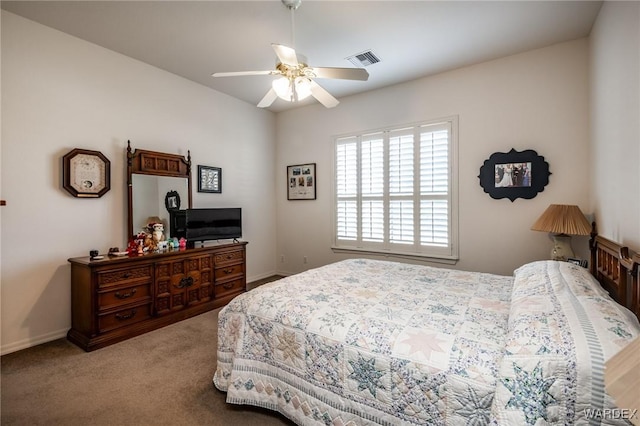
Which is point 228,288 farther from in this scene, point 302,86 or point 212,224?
point 302,86

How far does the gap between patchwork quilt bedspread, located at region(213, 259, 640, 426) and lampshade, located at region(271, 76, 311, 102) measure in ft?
5.04

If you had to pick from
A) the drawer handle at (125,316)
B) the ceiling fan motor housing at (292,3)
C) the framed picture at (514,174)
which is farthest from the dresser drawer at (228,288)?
the framed picture at (514,174)

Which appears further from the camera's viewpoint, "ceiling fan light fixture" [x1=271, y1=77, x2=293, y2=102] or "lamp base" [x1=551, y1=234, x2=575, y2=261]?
"lamp base" [x1=551, y1=234, x2=575, y2=261]

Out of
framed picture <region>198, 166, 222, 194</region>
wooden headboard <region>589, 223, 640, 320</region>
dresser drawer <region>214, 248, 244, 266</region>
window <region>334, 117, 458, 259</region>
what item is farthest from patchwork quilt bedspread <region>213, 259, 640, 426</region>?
framed picture <region>198, 166, 222, 194</region>

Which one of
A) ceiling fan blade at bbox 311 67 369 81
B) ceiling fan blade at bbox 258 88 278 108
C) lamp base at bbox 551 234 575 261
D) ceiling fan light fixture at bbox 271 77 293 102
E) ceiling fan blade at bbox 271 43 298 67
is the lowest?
lamp base at bbox 551 234 575 261

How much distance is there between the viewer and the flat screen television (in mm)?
3678

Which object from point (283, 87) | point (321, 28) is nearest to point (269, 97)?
point (283, 87)

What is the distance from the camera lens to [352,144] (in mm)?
4551

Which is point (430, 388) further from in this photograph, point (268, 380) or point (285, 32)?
point (285, 32)

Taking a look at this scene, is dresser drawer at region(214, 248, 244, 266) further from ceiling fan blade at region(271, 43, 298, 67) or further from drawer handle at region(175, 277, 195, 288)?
ceiling fan blade at region(271, 43, 298, 67)

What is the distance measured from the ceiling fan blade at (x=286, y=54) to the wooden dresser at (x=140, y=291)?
2.35 meters

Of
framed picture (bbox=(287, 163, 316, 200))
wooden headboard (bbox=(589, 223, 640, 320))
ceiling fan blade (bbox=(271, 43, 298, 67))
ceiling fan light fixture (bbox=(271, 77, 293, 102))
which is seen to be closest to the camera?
wooden headboard (bbox=(589, 223, 640, 320))

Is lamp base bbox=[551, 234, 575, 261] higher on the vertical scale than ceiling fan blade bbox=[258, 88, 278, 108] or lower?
lower

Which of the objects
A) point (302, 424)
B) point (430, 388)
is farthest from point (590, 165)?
point (302, 424)
